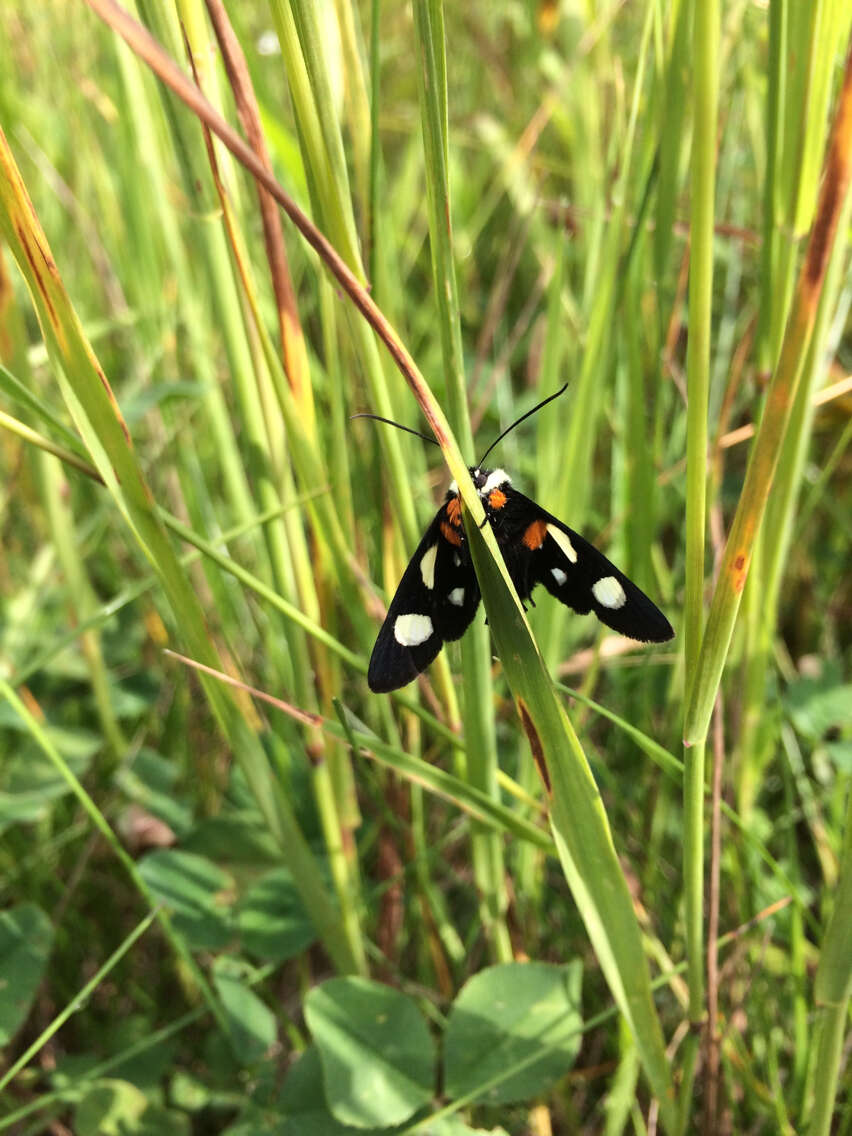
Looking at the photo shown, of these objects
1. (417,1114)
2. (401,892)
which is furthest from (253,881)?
(417,1114)

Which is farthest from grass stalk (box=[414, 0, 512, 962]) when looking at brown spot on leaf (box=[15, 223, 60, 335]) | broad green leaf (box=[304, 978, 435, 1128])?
brown spot on leaf (box=[15, 223, 60, 335])

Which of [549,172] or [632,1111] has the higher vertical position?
[549,172]

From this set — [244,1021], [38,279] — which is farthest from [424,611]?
[244,1021]

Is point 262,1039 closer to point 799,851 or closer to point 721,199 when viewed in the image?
point 799,851

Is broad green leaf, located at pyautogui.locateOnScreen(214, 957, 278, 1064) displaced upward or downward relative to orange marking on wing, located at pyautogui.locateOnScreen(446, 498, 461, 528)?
downward

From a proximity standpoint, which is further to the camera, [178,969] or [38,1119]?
[178,969]

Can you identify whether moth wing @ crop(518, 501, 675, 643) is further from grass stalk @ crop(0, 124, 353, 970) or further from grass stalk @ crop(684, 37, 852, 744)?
grass stalk @ crop(0, 124, 353, 970)

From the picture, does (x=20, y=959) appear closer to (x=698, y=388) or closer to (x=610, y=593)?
(x=610, y=593)
